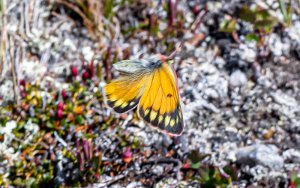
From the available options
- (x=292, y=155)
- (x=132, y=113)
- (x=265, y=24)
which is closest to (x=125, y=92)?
(x=132, y=113)

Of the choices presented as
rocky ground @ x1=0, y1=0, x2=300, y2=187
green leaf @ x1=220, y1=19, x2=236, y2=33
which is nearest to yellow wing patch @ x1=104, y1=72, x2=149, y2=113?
rocky ground @ x1=0, y1=0, x2=300, y2=187

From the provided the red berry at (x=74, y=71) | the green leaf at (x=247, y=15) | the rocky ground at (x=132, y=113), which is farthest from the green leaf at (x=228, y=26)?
the red berry at (x=74, y=71)

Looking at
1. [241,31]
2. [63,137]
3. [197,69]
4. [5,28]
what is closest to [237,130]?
[197,69]

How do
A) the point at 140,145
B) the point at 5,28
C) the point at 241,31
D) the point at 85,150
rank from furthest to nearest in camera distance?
the point at 241,31 → the point at 5,28 → the point at 140,145 → the point at 85,150

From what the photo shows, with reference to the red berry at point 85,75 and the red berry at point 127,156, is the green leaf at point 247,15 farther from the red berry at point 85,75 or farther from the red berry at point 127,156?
the red berry at point 127,156

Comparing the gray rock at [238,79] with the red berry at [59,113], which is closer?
the red berry at [59,113]

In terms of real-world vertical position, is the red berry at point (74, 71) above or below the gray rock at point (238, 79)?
above

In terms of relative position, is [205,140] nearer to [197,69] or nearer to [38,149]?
[197,69]

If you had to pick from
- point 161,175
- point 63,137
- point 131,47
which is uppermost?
point 131,47
